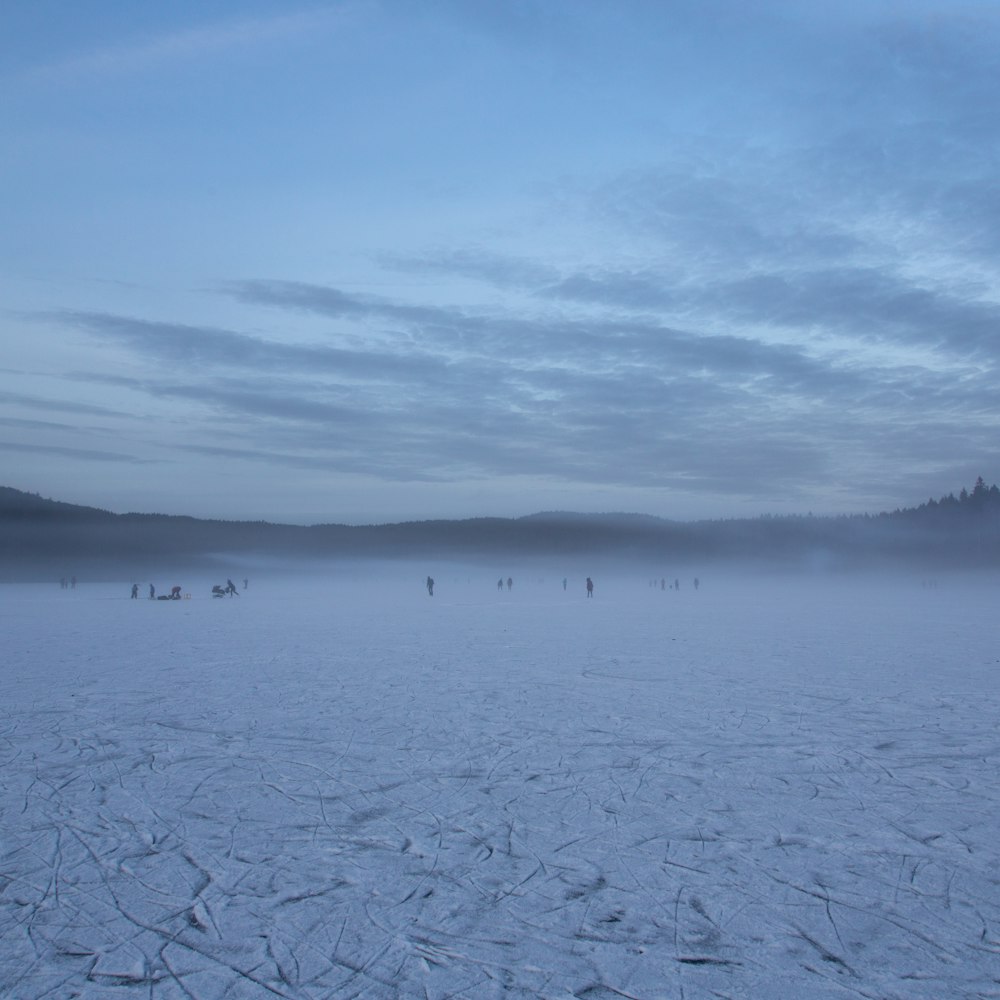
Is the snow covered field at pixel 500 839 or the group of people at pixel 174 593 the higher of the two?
the snow covered field at pixel 500 839

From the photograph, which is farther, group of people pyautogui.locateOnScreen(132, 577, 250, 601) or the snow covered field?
group of people pyautogui.locateOnScreen(132, 577, 250, 601)

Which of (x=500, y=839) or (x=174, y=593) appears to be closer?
(x=500, y=839)

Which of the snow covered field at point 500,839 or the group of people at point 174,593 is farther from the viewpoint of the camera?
the group of people at point 174,593

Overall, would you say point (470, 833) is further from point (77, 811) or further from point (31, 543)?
point (31, 543)

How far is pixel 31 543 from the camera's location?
156 meters

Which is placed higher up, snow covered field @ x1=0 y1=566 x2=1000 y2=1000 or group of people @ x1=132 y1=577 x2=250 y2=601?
snow covered field @ x1=0 y1=566 x2=1000 y2=1000

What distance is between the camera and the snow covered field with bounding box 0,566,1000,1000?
11.0 feet

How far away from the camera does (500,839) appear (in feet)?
15.9

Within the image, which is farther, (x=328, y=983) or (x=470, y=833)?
(x=470, y=833)

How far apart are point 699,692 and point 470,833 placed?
6.21 meters

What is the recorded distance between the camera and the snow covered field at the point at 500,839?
3.37 m

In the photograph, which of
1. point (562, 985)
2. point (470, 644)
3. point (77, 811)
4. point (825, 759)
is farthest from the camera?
point (470, 644)

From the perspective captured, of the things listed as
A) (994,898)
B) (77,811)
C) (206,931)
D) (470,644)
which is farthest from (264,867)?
(470,644)

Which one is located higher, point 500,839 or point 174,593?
point 500,839
